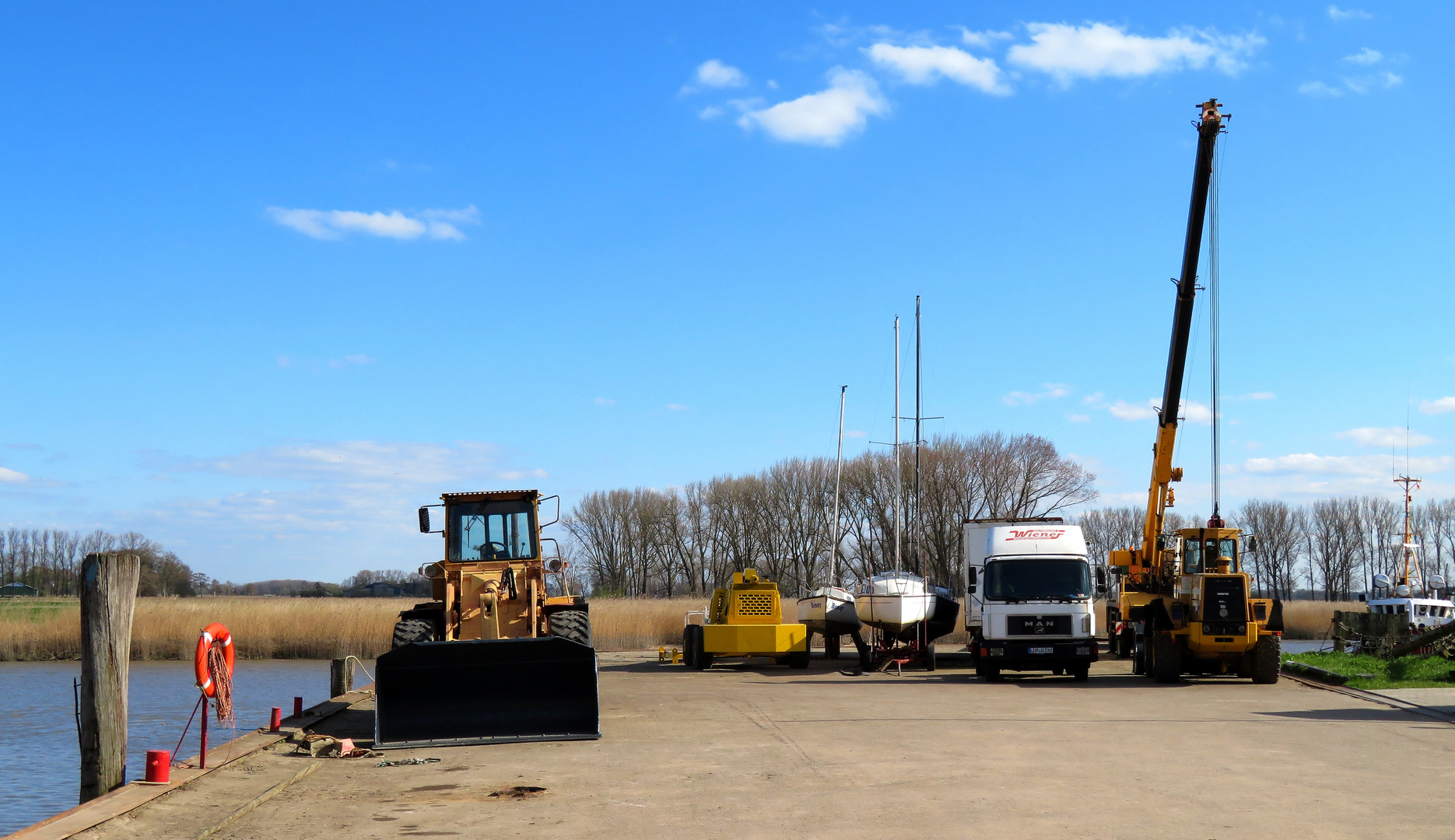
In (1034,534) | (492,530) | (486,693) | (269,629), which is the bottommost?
(269,629)

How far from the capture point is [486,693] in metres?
13.2

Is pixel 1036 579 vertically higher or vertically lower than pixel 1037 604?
higher

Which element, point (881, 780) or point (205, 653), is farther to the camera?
point (205, 653)

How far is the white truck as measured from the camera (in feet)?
72.1

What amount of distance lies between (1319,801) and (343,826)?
730 centimetres

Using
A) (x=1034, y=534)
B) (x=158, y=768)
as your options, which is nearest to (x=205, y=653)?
(x=158, y=768)

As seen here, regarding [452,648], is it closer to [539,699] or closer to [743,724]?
[539,699]

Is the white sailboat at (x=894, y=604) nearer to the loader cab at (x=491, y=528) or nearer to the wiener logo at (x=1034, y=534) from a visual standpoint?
the wiener logo at (x=1034, y=534)

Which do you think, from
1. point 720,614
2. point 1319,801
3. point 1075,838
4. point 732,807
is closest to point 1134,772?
point 1319,801

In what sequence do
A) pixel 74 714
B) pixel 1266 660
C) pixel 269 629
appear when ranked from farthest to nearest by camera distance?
pixel 269 629
pixel 74 714
pixel 1266 660

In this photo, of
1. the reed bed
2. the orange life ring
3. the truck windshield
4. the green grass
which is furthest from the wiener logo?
the orange life ring

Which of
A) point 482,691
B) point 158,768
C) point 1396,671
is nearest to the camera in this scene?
point 158,768

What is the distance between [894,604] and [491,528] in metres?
12.7

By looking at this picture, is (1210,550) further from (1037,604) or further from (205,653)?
(205,653)
